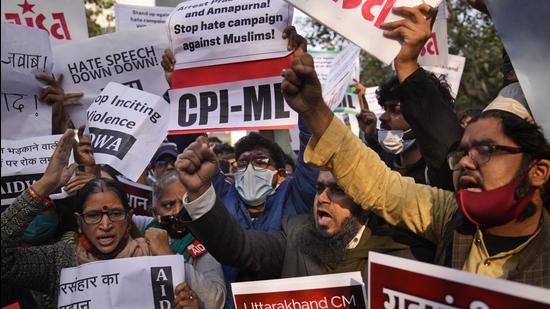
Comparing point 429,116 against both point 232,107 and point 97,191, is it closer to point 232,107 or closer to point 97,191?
point 232,107

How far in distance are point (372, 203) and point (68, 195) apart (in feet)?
6.84

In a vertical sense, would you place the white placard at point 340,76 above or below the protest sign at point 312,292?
above

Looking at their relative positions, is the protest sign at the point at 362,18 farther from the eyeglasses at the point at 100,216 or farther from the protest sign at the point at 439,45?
the protest sign at the point at 439,45

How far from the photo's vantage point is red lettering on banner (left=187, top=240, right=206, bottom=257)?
341 centimetres

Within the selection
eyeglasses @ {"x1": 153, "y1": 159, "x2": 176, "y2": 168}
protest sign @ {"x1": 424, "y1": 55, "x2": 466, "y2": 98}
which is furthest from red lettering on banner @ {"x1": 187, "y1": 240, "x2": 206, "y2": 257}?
protest sign @ {"x1": 424, "y1": 55, "x2": 466, "y2": 98}

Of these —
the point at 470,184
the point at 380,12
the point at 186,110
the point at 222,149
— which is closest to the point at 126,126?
the point at 186,110

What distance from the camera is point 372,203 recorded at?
258 centimetres

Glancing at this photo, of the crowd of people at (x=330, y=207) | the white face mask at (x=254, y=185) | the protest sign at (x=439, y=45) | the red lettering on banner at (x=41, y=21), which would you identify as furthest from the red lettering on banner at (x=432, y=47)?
the red lettering on banner at (x=41, y=21)

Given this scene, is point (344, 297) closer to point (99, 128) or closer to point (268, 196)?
point (268, 196)

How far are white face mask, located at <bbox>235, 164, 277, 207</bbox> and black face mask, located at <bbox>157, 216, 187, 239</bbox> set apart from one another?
423mm

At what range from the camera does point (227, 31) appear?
3715mm

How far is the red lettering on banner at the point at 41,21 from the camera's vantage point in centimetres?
436

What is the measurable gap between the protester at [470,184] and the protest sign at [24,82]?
6.75ft

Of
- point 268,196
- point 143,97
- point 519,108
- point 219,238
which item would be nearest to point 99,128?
point 143,97
